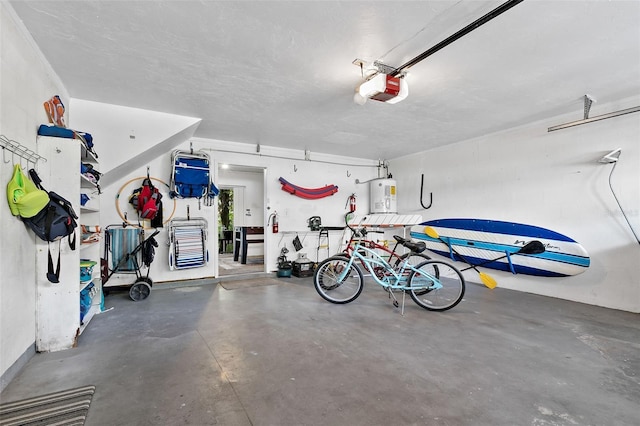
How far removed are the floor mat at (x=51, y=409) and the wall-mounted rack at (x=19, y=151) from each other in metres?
A: 1.68

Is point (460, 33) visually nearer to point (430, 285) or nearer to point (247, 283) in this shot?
point (430, 285)

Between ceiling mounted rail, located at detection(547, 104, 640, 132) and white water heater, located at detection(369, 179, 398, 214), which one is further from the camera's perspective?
white water heater, located at detection(369, 179, 398, 214)

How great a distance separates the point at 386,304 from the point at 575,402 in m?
2.28

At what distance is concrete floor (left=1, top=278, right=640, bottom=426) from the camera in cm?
179

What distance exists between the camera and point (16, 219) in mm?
2211

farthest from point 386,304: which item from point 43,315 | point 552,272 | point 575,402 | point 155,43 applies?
point 155,43

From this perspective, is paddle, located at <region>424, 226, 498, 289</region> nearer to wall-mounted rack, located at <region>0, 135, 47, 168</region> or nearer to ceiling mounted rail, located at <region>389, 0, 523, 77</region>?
ceiling mounted rail, located at <region>389, 0, 523, 77</region>

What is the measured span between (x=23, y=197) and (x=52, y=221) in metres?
0.27

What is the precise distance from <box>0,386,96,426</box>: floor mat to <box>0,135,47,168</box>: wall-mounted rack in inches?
66.0

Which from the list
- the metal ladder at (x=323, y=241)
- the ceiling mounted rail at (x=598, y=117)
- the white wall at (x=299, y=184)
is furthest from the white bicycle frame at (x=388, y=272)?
the ceiling mounted rail at (x=598, y=117)

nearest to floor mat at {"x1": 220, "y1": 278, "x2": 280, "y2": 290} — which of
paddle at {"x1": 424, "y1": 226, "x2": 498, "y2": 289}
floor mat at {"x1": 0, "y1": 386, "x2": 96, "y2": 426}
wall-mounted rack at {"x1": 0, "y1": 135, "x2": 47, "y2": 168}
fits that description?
paddle at {"x1": 424, "y1": 226, "x2": 498, "y2": 289}

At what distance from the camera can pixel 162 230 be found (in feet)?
16.9

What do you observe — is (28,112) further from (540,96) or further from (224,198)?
(224,198)

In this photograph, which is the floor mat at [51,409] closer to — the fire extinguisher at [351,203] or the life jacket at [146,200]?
the life jacket at [146,200]
